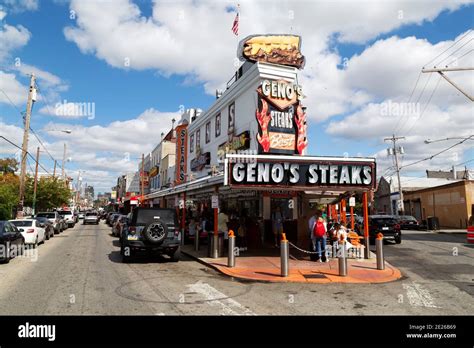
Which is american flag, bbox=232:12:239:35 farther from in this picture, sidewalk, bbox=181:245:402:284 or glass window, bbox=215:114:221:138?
sidewalk, bbox=181:245:402:284

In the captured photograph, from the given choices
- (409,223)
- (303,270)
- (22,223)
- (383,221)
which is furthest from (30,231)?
(409,223)

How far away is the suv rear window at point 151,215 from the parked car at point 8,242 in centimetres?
420

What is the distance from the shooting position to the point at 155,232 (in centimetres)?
1238

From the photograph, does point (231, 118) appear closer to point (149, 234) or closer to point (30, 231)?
Answer: point (30, 231)

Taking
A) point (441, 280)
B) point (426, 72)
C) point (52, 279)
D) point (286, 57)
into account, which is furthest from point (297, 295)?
point (286, 57)

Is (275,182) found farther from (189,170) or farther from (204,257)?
(189,170)

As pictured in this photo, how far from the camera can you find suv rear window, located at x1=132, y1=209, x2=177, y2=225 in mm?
13008

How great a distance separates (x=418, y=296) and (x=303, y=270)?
369cm

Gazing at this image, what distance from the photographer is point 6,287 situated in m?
8.61

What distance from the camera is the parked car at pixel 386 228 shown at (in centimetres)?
2006

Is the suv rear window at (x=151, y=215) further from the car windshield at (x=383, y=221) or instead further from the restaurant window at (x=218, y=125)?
the restaurant window at (x=218, y=125)

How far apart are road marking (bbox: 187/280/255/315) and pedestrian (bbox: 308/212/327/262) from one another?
16.1 ft

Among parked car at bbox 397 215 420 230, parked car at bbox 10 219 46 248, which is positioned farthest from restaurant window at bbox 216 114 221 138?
parked car at bbox 397 215 420 230
